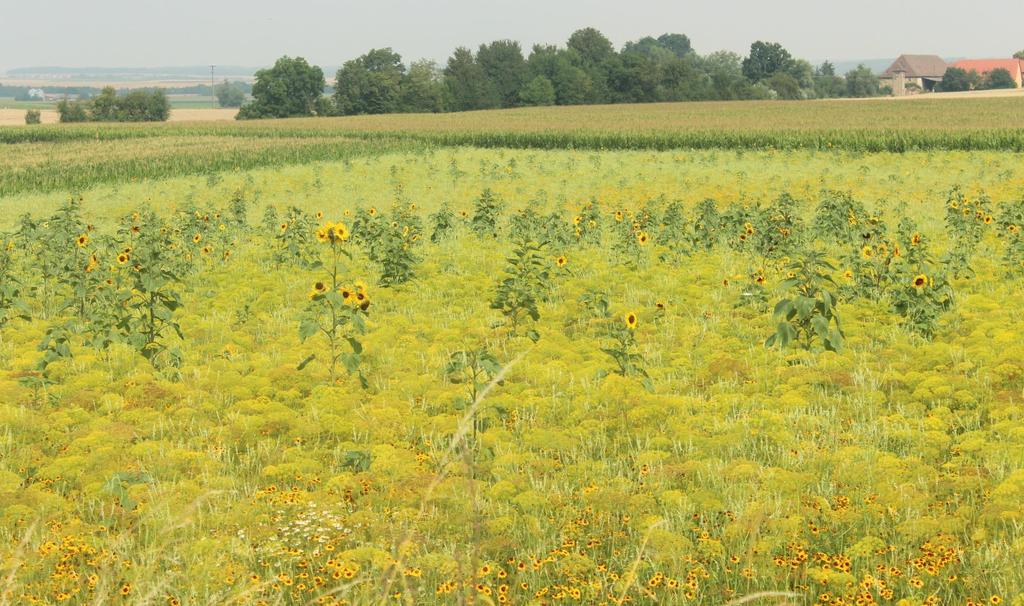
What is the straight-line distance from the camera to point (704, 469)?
5.80m

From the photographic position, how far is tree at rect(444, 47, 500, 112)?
9969cm

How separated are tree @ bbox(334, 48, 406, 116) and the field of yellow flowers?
278 feet

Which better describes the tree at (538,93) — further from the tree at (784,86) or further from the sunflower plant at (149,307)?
the sunflower plant at (149,307)

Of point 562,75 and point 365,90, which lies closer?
point 365,90

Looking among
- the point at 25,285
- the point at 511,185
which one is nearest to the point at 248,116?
the point at 511,185

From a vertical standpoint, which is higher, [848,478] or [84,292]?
[84,292]

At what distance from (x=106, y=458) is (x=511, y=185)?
67.7ft

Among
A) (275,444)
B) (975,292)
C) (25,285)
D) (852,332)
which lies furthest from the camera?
(25,285)

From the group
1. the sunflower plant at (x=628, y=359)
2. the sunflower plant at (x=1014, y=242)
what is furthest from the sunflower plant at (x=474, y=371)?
the sunflower plant at (x=1014, y=242)

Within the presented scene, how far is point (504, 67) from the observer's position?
106 meters

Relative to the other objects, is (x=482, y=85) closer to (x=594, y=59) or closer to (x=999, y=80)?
(x=594, y=59)

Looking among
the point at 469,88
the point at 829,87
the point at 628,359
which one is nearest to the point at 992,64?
the point at 829,87

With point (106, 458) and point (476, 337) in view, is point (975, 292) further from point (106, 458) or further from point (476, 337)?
point (106, 458)

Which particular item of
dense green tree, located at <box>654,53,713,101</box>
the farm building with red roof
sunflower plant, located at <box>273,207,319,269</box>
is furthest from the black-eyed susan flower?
the farm building with red roof
